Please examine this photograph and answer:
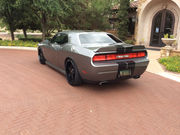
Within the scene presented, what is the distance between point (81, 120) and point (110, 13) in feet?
52.2

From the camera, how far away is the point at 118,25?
15320mm

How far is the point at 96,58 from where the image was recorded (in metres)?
3.71

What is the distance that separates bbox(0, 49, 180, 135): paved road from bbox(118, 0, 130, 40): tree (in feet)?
35.4

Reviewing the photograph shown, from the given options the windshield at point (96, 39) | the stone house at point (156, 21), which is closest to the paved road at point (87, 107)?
the windshield at point (96, 39)

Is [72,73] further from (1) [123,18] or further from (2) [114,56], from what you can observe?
(1) [123,18]

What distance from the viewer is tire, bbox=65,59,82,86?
4330 millimetres

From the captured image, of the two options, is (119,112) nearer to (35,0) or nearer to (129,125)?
(129,125)

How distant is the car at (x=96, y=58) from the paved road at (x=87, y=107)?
1.60 feet

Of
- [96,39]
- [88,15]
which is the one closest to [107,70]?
[96,39]

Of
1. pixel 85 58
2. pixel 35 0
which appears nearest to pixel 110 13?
pixel 35 0

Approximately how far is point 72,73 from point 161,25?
1207 centimetres

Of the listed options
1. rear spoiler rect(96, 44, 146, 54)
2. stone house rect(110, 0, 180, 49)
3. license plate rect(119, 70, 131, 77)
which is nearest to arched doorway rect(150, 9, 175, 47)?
stone house rect(110, 0, 180, 49)

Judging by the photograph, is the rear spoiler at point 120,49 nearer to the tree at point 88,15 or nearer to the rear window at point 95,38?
the rear window at point 95,38

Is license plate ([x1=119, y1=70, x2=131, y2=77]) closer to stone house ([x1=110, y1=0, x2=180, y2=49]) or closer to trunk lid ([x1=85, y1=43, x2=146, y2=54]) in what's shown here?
trunk lid ([x1=85, y1=43, x2=146, y2=54])
